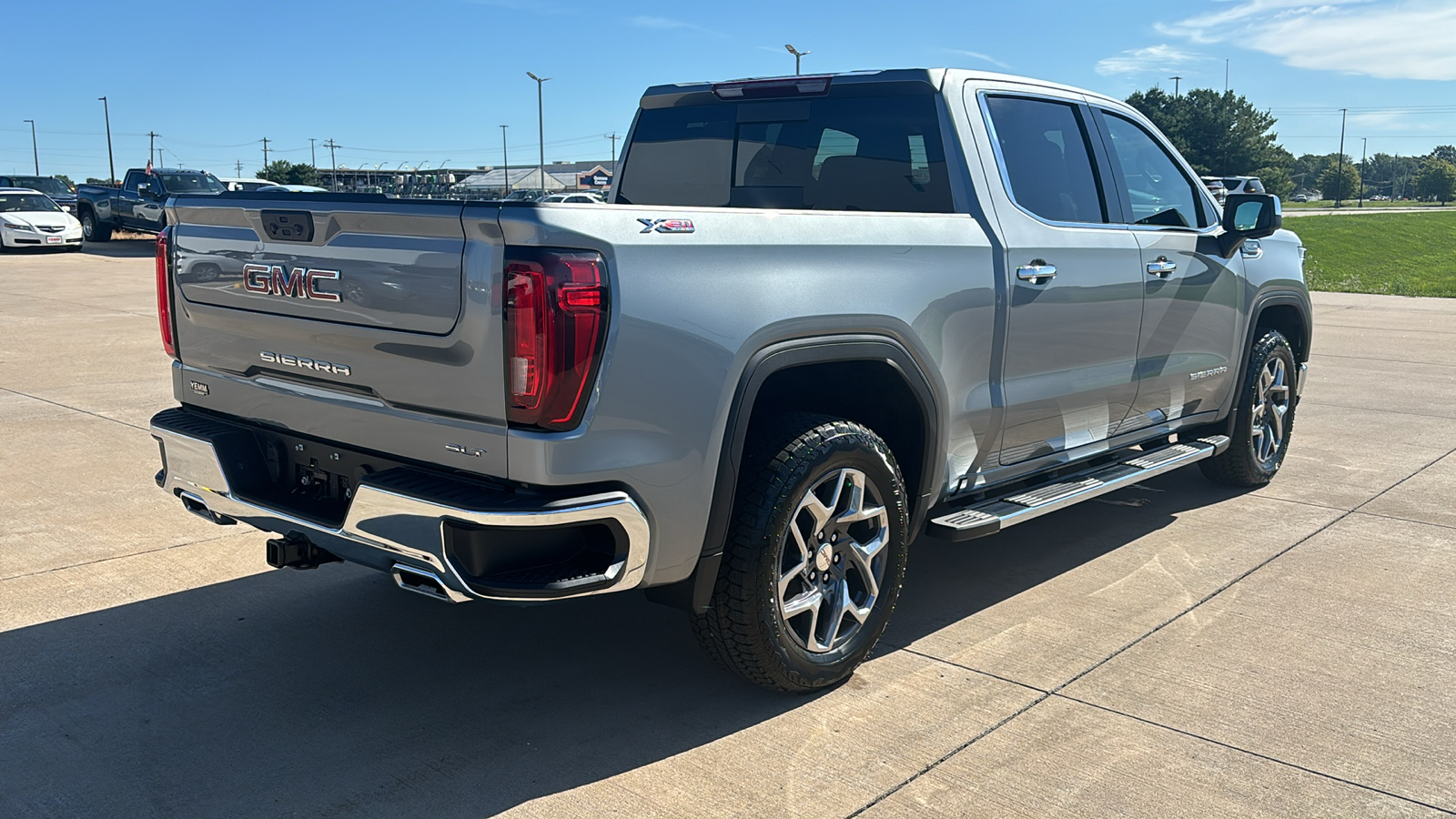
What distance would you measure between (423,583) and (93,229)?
30651mm

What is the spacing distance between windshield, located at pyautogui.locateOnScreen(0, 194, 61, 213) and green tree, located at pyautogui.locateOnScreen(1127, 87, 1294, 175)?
9535 centimetres

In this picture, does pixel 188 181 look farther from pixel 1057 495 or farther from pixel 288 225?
pixel 1057 495

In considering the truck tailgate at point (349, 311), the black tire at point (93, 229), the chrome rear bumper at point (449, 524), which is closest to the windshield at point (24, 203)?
the black tire at point (93, 229)

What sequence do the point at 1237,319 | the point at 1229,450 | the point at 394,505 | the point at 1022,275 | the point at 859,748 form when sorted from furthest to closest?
the point at 1229,450, the point at 1237,319, the point at 1022,275, the point at 859,748, the point at 394,505

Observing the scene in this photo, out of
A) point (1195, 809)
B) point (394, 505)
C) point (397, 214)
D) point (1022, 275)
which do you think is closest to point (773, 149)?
point (1022, 275)

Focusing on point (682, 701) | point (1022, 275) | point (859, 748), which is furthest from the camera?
point (1022, 275)

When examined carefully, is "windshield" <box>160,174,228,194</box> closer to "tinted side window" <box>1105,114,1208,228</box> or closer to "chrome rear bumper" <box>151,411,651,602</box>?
"tinted side window" <box>1105,114,1208,228</box>

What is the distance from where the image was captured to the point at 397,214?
10.3ft

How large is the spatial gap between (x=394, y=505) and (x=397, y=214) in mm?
753

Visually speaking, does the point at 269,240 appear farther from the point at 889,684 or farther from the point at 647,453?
the point at 889,684

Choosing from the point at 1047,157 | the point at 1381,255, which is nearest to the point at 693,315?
the point at 1047,157

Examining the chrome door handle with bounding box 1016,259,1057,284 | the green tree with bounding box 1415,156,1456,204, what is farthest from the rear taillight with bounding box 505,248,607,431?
the green tree with bounding box 1415,156,1456,204

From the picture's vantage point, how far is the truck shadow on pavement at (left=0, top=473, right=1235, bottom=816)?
322 cm

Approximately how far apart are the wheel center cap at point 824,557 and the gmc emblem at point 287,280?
1.62 m
